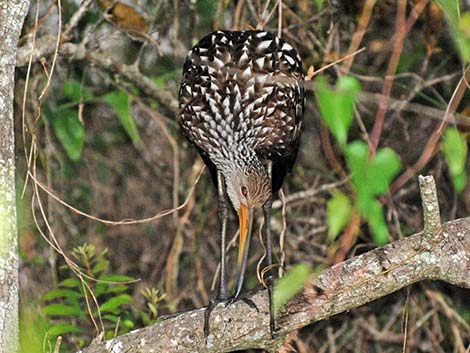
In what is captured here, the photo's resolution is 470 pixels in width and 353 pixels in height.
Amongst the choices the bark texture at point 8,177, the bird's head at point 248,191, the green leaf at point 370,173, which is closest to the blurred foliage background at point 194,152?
the bird's head at point 248,191

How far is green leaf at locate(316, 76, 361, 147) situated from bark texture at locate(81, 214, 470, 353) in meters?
1.06

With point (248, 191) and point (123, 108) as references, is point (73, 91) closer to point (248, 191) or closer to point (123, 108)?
point (123, 108)

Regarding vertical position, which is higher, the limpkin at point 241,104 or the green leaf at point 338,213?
the limpkin at point 241,104

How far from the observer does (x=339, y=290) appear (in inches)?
105

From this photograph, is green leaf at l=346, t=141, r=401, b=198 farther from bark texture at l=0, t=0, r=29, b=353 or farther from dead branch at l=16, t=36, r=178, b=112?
dead branch at l=16, t=36, r=178, b=112

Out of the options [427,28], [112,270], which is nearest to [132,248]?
[112,270]

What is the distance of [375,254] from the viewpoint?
2709 mm

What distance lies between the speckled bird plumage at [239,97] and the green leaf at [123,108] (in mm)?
371

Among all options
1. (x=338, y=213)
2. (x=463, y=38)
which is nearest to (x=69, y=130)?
(x=463, y=38)

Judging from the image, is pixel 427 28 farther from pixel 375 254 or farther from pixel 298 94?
pixel 375 254

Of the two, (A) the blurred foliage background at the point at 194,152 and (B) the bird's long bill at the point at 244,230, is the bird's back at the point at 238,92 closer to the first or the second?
(B) the bird's long bill at the point at 244,230

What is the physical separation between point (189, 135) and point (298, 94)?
1.43ft

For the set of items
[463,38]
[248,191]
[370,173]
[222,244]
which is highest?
[463,38]

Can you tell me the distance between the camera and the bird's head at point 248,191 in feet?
10.7
